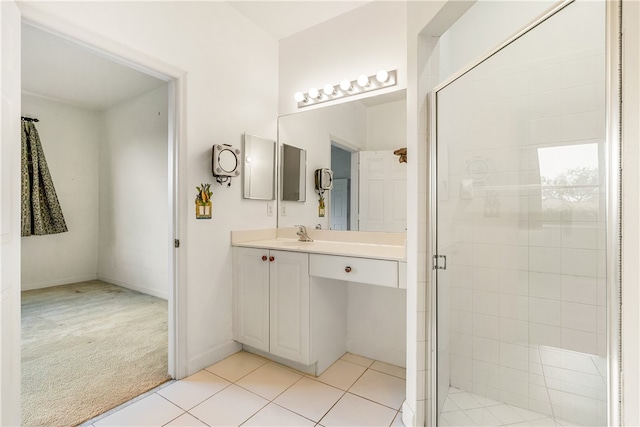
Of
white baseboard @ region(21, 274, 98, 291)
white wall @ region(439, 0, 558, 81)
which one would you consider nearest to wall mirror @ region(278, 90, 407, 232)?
white wall @ region(439, 0, 558, 81)

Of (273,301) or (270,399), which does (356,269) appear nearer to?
(273,301)

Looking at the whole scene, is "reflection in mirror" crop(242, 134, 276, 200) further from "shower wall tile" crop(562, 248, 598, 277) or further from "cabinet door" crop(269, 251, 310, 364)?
"shower wall tile" crop(562, 248, 598, 277)

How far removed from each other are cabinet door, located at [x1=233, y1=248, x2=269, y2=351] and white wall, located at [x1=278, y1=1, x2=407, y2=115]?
4.42 feet

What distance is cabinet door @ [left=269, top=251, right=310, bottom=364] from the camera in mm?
1893

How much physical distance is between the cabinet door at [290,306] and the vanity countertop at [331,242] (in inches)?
3.8

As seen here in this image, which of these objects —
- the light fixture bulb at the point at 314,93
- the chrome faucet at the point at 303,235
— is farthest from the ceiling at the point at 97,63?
the chrome faucet at the point at 303,235

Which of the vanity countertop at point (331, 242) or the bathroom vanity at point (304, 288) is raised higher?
the vanity countertop at point (331, 242)

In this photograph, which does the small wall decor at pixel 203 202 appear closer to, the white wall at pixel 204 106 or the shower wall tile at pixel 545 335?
the white wall at pixel 204 106

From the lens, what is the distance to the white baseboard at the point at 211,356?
1.94m

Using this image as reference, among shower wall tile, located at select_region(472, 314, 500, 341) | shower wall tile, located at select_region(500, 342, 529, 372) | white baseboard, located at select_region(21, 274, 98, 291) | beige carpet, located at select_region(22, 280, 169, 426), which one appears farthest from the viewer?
white baseboard, located at select_region(21, 274, 98, 291)

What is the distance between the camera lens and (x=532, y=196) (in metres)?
1.34

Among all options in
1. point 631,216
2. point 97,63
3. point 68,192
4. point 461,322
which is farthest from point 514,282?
point 68,192

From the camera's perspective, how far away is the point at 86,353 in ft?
7.09

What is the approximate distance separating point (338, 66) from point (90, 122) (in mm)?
3994
